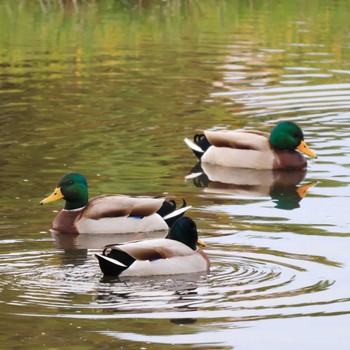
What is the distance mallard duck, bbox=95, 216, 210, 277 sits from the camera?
9.67 metres

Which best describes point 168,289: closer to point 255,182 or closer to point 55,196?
point 55,196

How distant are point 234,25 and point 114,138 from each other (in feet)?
37.9

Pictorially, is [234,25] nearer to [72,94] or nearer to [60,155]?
[72,94]

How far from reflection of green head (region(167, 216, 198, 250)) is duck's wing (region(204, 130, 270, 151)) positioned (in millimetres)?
5001

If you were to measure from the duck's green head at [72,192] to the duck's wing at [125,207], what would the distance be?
22cm

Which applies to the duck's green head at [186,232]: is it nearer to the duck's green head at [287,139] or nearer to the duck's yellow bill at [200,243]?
the duck's yellow bill at [200,243]

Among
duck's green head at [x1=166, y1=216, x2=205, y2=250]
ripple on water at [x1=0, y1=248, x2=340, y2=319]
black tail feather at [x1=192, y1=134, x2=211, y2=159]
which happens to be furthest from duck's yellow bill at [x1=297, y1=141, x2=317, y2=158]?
duck's green head at [x1=166, y1=216, x2=205, y2=250]

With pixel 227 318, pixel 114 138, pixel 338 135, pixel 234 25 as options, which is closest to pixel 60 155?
pixel 114 138

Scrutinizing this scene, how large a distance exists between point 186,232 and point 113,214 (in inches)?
71.0

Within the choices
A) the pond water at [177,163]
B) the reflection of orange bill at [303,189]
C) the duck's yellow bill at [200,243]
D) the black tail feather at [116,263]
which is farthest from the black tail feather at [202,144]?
the black tail feather at [116,263]

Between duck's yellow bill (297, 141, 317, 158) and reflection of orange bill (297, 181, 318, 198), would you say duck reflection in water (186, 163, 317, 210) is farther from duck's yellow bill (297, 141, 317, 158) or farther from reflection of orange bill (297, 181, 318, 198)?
duck's yellow bill (297, 141, 317, 158)

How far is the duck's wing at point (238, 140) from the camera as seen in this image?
49.2ft

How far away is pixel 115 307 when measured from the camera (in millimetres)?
9039

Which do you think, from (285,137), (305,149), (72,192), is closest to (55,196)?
(72,192)
